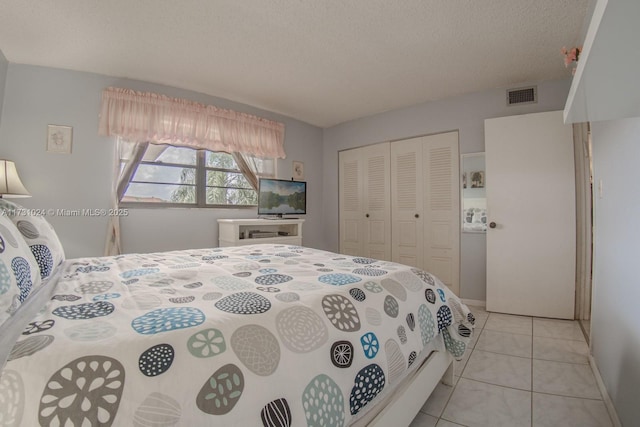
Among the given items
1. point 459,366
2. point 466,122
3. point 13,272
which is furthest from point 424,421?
point 466,122

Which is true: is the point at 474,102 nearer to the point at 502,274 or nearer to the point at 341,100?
the point at 341,100

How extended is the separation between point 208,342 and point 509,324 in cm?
284

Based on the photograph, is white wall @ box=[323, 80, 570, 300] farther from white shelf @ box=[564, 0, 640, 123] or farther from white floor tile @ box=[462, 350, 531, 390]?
white shelf @ box=[564, 0, 640, 123]

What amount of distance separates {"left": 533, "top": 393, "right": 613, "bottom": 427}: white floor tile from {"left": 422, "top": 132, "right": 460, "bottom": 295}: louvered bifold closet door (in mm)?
1889

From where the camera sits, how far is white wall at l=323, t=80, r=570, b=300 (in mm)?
2943

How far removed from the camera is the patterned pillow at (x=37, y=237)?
1.17 m

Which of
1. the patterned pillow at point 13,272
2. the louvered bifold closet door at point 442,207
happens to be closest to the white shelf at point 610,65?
the patterned pillow at point 13,272

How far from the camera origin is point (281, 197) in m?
3.83

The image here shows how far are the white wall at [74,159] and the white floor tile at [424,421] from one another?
278cm

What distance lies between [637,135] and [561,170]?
1.93 meters

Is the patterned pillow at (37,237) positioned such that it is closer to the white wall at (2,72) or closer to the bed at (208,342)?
the bed at (208,342)

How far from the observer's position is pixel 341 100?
11.6 feet

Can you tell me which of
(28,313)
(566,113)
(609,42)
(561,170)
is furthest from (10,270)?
(561,170)

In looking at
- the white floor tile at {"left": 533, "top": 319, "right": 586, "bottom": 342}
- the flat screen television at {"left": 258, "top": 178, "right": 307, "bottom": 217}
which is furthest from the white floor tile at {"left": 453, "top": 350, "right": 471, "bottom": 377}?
the flat screen television at {"left": 258, "top": 178, "right": 307, "bottom": 217}
